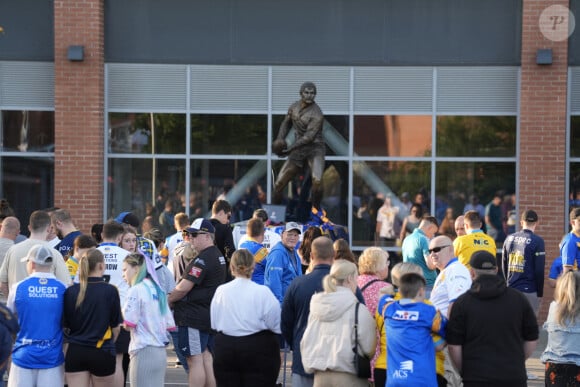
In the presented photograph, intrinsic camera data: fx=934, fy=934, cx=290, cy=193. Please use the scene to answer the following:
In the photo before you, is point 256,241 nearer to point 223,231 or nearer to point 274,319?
point 223,231

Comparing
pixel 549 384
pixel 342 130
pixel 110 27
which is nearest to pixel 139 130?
pixel 110 27

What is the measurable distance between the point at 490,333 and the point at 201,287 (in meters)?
3.56

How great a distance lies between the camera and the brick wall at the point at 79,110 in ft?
54.7

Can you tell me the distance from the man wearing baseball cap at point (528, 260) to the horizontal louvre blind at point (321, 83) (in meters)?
5.61

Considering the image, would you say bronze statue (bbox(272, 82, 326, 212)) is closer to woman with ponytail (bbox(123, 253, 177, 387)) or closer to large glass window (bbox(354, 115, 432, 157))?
large glass window (bbox(354, 115, 432, 157))

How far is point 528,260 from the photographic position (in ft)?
39.5

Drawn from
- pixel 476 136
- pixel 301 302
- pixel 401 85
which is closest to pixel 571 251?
pixel 301 302

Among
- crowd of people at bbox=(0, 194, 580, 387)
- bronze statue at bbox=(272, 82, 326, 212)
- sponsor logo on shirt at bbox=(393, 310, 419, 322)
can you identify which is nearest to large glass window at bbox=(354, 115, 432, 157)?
bronze statue at bbox=(272, 82, 326, 212)

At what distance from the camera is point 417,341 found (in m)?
6.85

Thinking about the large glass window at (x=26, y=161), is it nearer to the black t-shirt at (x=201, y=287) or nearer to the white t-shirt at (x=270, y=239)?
the white t-shirt at (x=270, y=239)

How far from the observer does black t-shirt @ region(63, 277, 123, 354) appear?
25.5 ft

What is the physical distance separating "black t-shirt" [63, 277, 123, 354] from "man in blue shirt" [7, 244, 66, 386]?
90 millimetres

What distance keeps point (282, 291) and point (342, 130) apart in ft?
24.7

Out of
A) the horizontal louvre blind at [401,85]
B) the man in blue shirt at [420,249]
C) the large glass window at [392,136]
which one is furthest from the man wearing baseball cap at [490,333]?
the horizontal louvre blind at [401,85]
